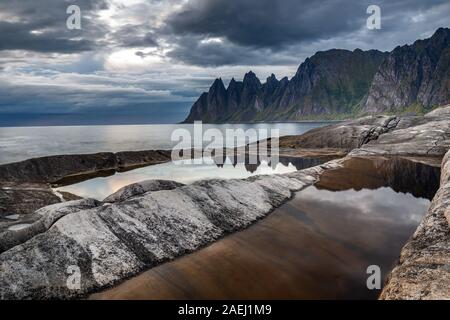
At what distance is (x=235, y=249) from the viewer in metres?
24.6

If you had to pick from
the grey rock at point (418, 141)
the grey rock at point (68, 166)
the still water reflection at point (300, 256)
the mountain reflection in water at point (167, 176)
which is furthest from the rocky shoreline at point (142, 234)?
the grey rock at point (418, 141)

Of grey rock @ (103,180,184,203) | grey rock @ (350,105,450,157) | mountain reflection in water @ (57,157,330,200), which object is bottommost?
mountain reflection in water @ (57,157,330,200)

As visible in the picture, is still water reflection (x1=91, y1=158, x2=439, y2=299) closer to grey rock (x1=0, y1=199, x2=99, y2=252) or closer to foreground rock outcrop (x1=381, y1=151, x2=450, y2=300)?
foreground rock outcrop (x1=381, y1=151, x2=450, y2=300)

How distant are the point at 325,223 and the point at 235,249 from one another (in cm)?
1025

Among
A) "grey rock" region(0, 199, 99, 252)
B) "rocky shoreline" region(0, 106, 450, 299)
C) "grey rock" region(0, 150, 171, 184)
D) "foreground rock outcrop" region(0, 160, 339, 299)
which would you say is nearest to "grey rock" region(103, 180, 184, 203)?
"rocky shoreline" region(0, 106, 450, 299)

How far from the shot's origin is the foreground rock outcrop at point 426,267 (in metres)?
14.9

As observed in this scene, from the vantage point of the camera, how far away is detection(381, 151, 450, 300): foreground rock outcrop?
1486cm

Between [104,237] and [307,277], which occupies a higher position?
[104,237]

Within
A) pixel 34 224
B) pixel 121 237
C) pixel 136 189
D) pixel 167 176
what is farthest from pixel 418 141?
pixel 34 224

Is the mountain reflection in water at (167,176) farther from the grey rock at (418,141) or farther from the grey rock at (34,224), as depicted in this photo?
the grey rock at (34,224)

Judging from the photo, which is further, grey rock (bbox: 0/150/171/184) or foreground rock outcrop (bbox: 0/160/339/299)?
grey rock (bbox: 0/150/171/184)

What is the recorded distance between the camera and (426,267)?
55.2 feet
